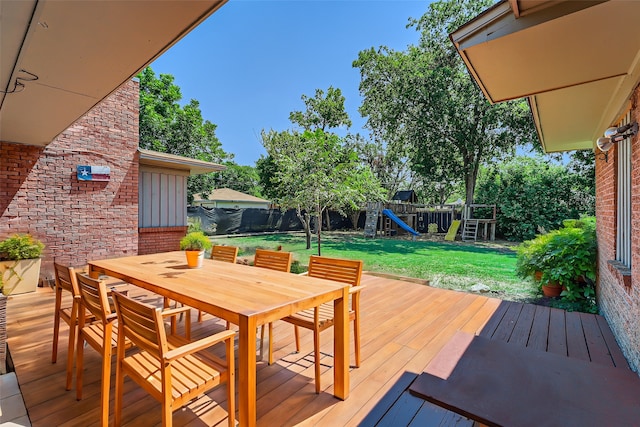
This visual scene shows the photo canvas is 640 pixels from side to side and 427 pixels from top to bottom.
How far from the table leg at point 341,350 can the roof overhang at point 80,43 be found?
195 cm

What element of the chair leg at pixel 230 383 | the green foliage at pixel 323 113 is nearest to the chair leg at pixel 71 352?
the chair leg at pixel 230 383

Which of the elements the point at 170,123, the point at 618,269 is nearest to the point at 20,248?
the point at 618,269

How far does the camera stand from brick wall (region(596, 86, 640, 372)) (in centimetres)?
231

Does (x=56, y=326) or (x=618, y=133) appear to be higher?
(x=618, y=133)

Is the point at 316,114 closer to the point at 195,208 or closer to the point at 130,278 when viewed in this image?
the point at 195,208

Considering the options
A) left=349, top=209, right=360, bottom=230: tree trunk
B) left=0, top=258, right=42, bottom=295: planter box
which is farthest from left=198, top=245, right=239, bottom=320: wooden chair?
left=349, top=209, right=360, bottom=230: tree trunk

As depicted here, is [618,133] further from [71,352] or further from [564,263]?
[71,352]

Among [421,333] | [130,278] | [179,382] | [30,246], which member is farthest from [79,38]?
[30,246]

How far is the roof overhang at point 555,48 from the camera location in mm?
1521

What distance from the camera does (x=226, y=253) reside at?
365 cm

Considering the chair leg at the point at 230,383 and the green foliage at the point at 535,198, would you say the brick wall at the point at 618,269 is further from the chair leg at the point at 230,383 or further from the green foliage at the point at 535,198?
the green foliage at the point at 535,198

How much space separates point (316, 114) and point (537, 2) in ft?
52.7

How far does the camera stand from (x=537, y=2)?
4.94 feet

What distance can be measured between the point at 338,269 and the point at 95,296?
5.77 feet
